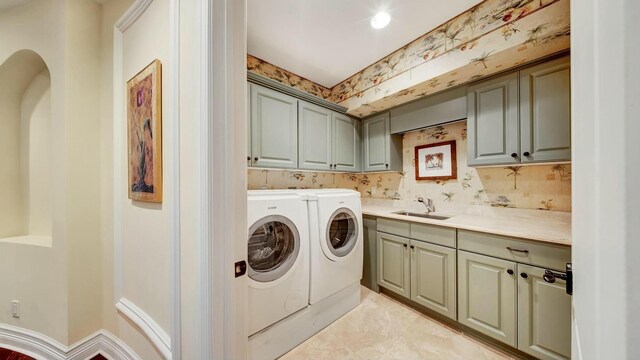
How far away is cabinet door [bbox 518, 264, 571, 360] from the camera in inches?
50.1

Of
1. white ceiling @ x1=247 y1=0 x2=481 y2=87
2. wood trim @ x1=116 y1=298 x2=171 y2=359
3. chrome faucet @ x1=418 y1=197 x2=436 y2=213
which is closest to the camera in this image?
wood trim @ x1=116 y1=298 x2=171 y2=359

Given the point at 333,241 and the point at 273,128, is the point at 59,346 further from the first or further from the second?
the point at 273,128

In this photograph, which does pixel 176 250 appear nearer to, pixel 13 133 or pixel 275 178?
pixel 275 178

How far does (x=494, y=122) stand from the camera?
172 cm

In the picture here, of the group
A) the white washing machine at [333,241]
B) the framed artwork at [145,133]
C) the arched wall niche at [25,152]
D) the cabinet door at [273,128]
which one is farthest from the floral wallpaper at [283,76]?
the arched wall niche at [25,152]

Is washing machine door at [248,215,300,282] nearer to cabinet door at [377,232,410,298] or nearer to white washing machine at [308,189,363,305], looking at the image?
white washing machine at [308,189,363,305]

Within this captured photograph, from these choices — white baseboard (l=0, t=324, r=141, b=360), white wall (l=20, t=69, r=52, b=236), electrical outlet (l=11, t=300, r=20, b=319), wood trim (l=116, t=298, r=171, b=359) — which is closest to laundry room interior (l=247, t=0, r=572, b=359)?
wood trim (l=116, t=298, r=171, b=359)

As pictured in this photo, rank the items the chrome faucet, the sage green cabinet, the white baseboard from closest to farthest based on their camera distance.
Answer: the white baseboard, the chrome faucet, the sage green cabinet

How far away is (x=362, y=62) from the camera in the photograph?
7.79 ft

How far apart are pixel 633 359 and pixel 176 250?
3.67ft

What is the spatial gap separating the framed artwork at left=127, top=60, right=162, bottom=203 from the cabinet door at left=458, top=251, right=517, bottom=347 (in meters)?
2.07

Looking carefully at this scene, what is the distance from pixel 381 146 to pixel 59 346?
10.1ft

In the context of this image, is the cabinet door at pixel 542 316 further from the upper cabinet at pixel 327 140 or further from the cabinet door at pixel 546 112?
the upper cabinet at pixel 327 140

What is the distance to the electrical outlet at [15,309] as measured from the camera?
5.10 ft
